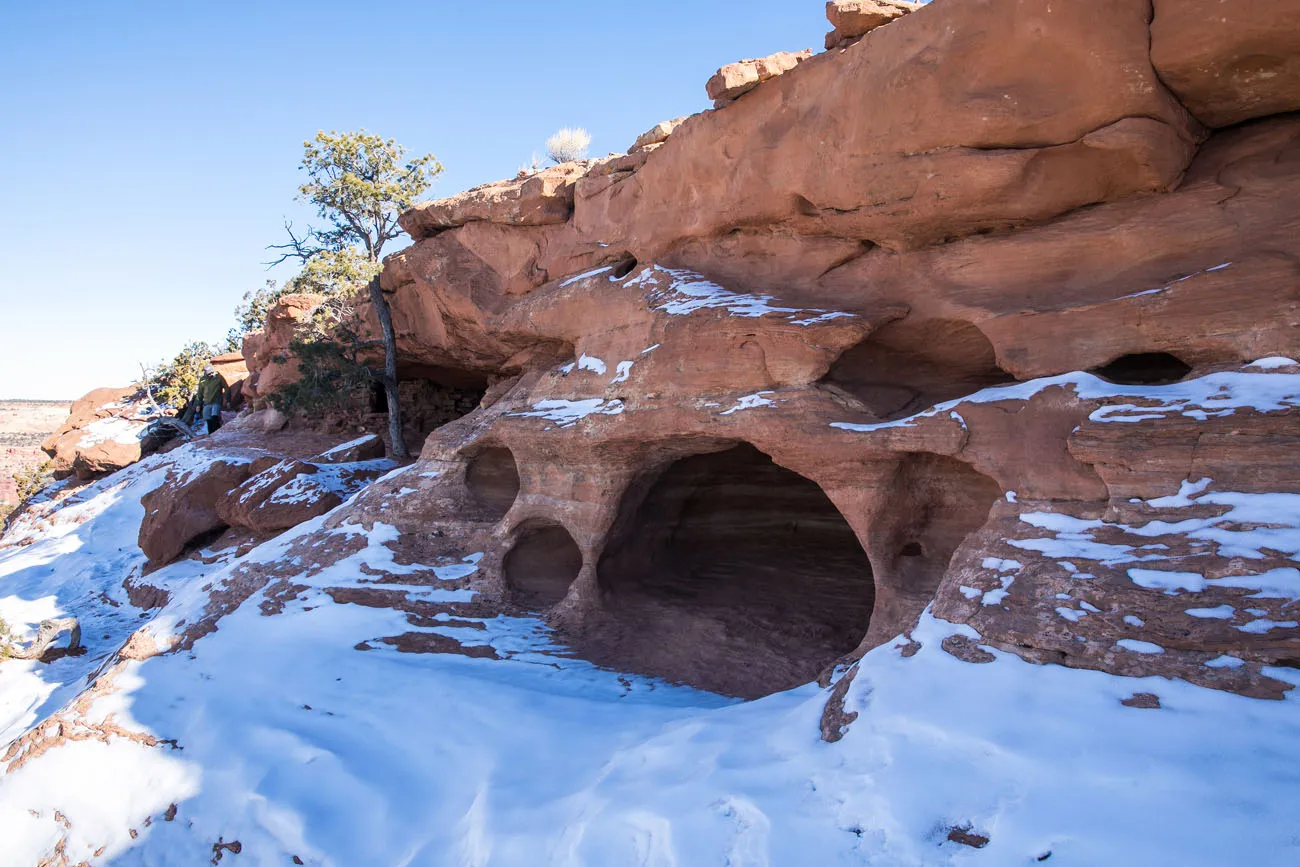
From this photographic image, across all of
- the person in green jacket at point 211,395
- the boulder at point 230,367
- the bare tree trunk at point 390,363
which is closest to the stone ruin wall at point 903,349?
the bare tree trunk at point 390,363

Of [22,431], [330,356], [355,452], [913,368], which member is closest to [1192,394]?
[913,368]

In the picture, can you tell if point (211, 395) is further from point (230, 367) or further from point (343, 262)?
point (343, 262)

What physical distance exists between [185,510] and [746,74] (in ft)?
48.9

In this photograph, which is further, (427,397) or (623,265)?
(427,397)

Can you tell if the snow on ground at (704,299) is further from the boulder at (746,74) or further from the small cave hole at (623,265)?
the boulder at (746,74)

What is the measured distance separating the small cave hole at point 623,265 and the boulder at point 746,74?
250 centimetres

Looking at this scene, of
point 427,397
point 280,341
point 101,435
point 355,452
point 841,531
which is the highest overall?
point 280,341

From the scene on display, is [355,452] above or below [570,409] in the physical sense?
below

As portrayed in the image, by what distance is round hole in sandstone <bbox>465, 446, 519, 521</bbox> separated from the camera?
1154 centimetres

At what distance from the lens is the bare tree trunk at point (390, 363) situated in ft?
54.8

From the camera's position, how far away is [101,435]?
25781 mm

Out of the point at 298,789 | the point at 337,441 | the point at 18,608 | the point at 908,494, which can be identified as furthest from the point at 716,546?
the point at 18,608

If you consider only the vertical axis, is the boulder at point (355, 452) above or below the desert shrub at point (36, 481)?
below

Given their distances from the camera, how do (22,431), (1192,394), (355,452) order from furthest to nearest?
(22,431), (355,452), (1192,394)
